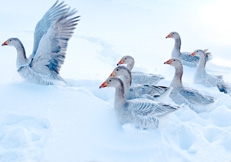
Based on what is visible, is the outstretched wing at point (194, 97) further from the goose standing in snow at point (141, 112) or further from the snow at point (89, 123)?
the goose standing in snow at point (141, 112)

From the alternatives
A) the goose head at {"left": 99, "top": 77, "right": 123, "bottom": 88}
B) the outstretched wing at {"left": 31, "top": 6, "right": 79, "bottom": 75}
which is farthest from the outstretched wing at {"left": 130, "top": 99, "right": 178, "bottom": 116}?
the outstretched wing at {"left": 31, "top": 6, "right": 79, "bottom": 75}

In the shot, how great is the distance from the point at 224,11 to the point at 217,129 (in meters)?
13.9

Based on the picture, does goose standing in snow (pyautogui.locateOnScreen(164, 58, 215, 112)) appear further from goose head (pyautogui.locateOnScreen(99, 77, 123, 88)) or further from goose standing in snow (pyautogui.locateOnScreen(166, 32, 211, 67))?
goose standing in snow (pyautogui.locateOnScreen(166, 32, 211, 67))

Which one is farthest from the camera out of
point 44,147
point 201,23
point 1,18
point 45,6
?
point 45,6

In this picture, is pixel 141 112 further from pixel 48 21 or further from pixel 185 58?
pixel 185 58

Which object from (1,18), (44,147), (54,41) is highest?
(54,41)

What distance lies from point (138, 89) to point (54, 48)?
1.54 metres

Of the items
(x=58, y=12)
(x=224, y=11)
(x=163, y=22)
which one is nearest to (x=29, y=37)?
(x=58, y=12)

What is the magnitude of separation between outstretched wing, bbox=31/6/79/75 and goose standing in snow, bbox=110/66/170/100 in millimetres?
993

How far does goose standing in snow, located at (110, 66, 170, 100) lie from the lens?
605cm

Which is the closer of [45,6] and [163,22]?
[163,22]

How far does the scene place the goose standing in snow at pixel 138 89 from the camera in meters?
6.05

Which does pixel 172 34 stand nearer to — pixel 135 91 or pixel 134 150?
pixel 135 91

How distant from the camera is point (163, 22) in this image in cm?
1625
